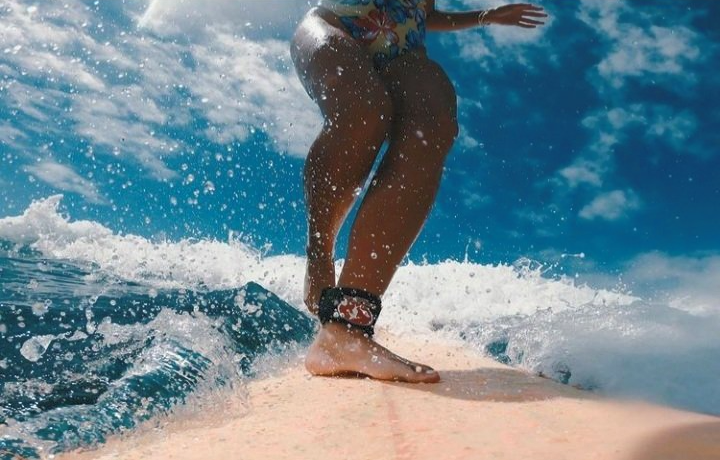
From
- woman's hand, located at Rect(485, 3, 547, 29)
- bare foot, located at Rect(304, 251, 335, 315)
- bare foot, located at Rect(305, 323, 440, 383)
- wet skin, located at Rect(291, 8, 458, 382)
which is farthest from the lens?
woman's hand, located at Rect(485, 3, 547, 29)

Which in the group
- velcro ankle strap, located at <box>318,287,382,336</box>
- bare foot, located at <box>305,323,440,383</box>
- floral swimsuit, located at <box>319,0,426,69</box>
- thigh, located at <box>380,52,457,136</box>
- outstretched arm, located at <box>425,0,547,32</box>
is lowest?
bare foot, located at <box>305,323,440,383</box>

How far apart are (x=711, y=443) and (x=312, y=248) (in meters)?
1.31

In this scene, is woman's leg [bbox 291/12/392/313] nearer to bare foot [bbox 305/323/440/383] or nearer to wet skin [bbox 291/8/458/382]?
wet skin [bbox 291/8/458/382]

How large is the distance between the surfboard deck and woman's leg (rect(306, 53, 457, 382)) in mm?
93

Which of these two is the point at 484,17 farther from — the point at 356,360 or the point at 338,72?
the point at 356,360

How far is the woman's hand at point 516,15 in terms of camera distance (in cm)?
→ 242

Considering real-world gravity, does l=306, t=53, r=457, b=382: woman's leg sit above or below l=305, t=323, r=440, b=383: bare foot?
above

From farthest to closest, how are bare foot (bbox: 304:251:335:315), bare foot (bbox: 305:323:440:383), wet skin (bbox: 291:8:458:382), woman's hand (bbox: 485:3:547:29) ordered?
1. woman's hand (bbox: 485:3:547:29)
2. bare foot (bbox: 304:251:335:315)
3. wet skin (bbox: 291:8:458:382)
4. bare foot (bbox: 305:323:440:383)

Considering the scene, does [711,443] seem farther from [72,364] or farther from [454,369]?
[72,364]

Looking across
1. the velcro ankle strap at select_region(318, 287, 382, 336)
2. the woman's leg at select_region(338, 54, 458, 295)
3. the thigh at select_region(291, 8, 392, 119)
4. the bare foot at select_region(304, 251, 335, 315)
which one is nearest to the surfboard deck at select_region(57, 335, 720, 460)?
the velcro ankle strap at select_region(318, 287, 382, 336)

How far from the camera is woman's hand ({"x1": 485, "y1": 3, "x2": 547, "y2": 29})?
242 centimetres

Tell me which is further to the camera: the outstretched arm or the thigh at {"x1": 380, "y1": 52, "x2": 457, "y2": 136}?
the outstretched arm

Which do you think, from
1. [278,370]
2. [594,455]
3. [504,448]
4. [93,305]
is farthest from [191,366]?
[93,305]

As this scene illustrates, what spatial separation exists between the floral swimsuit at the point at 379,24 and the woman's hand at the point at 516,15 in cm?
52
